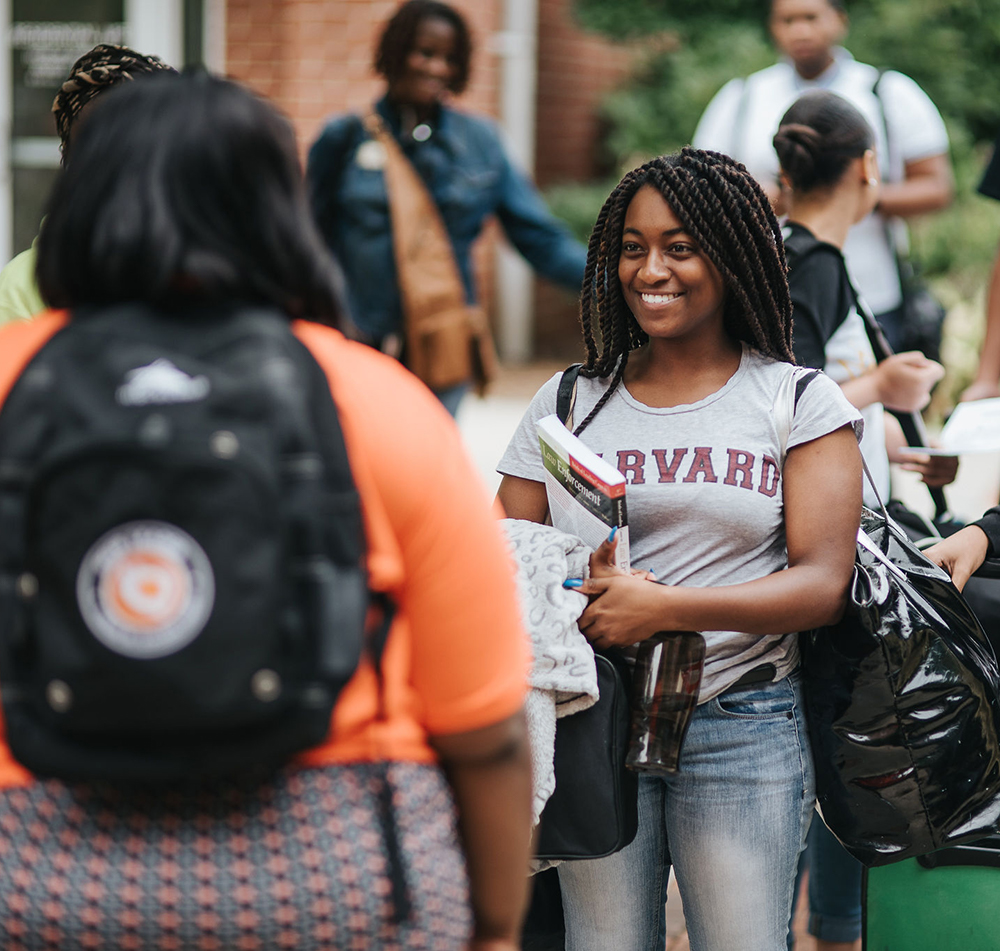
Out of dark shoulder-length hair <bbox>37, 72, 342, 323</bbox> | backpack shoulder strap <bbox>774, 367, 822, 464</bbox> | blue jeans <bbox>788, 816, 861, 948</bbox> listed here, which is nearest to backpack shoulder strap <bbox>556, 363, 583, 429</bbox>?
backpack shoulder strap <bbox>774, 367, 822, 464</bbox>

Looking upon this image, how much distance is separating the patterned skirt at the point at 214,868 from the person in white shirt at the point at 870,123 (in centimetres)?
336

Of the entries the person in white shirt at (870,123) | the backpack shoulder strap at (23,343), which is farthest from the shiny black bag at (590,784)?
the person in white shirt at (870,123)

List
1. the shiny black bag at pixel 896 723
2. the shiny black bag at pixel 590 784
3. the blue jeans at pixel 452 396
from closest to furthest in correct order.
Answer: the shiny black bag at pixel 590 784
the shiny black bag at pixel 896 723
the blue jeans at pixel 452 396

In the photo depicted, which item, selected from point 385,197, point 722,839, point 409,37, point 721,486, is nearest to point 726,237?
point 721,486

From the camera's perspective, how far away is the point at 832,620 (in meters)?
2.40

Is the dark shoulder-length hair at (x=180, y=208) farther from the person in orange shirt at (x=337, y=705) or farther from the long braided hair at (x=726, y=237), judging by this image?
the long braided hair at (x=726, y=237)

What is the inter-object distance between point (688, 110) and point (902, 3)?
2251 mm

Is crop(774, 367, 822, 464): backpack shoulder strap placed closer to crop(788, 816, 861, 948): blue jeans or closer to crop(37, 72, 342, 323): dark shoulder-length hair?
crop(37, 72, 342, 323): dark shoulder-length hair

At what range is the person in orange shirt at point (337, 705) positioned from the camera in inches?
55.7

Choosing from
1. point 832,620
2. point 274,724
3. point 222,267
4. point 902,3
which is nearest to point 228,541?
point 274,724

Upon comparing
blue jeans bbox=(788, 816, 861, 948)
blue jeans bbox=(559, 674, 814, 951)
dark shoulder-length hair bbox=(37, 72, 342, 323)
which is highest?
dark shoulder-length hair bbox=(37, 72, 342, 323)

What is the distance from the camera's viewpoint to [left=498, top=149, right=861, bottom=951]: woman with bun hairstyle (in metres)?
2.34

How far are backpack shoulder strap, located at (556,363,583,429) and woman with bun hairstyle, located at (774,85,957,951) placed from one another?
650 mm

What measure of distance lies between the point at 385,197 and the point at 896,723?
3066 millimetres
